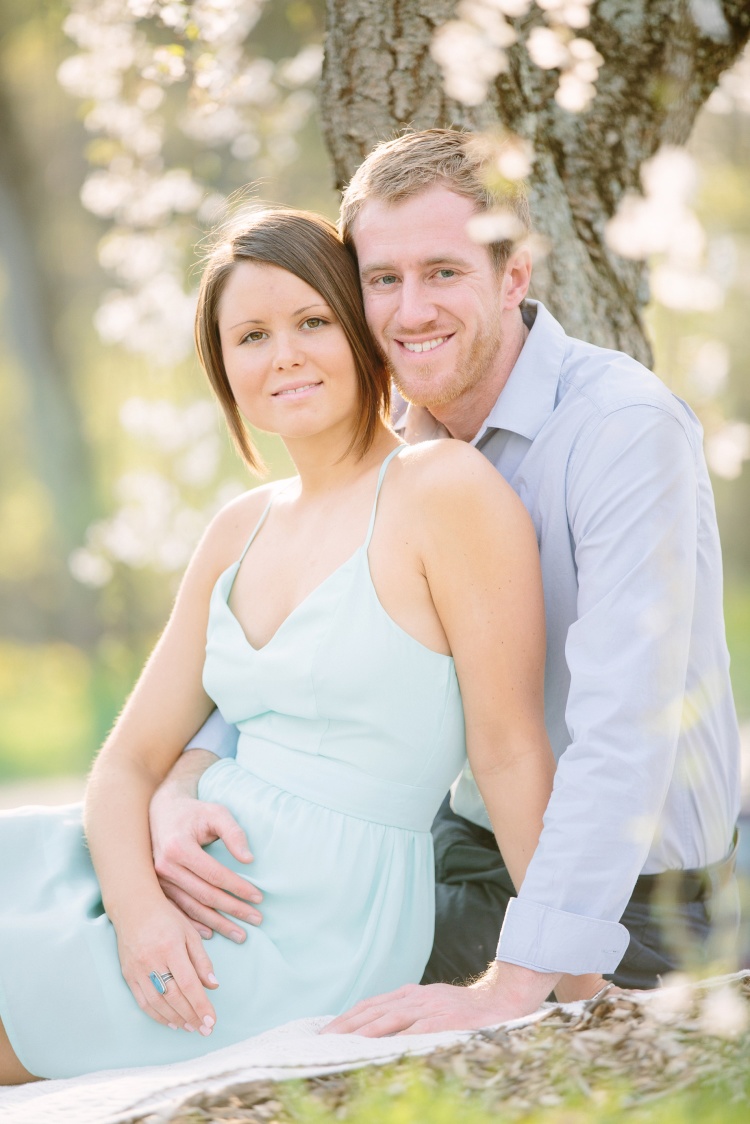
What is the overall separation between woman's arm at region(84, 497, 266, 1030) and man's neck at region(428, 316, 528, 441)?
1.89ft

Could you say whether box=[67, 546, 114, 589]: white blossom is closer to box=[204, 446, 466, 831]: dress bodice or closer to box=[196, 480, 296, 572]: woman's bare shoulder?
box=[196, 480, 296, 572]: woman's bare shoulder

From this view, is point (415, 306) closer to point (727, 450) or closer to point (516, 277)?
point (516, 277)

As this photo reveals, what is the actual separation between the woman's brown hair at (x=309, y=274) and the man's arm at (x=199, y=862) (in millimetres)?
903

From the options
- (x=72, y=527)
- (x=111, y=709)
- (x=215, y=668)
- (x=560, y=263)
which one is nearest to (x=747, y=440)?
(x=560, y=263)

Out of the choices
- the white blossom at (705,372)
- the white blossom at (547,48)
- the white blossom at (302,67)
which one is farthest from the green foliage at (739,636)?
the white blossom at (547,48)

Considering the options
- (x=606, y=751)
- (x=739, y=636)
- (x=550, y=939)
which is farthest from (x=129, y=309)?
(x=739, y=636)

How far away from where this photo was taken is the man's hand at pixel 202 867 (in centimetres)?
237

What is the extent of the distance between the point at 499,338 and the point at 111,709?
1139cm

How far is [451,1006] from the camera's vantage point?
2.09 meters

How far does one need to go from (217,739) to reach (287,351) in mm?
978

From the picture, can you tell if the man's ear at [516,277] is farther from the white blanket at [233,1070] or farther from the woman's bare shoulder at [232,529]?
the white blanket at [233,1070]

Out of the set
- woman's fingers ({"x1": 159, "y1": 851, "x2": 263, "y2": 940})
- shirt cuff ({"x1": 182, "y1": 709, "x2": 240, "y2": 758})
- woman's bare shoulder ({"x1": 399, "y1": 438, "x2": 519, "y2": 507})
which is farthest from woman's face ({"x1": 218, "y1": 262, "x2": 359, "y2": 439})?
woman's fingers ({"x1": 159, "y1": 851, "x2": 263, "y2": 940})

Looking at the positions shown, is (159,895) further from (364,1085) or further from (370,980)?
(364,1085)

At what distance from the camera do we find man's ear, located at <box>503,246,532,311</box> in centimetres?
292
